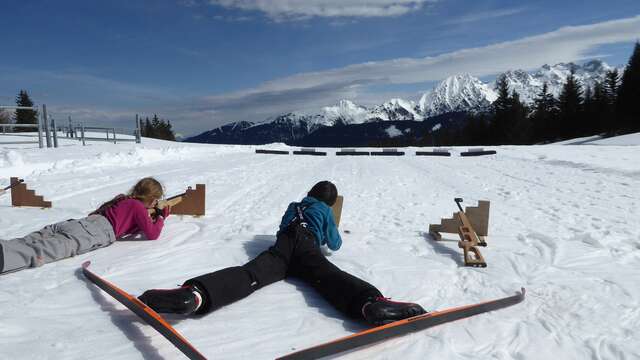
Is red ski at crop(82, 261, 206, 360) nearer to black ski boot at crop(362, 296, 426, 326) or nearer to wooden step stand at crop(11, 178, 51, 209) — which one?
black ski boot at crop(362, 296, 426, 326)

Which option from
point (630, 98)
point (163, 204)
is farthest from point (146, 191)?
point (630, 98)

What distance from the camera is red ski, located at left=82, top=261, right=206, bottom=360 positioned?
85.2 inches

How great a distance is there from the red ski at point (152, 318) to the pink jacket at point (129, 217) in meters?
1.12

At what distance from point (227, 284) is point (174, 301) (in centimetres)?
43

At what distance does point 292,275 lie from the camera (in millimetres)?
3691

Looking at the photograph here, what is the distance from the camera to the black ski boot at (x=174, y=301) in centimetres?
268

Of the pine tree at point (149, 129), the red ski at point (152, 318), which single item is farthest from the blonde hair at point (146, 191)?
the pine tree at point (149, 129)

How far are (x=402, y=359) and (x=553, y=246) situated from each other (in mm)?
3129

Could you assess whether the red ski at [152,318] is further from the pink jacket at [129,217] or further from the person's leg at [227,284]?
the pink jacket at [129,217]

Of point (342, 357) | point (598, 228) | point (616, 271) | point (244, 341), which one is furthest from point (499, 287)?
point (598, 228)

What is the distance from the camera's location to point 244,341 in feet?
8.52

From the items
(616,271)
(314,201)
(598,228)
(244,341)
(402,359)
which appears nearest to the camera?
(402,359)

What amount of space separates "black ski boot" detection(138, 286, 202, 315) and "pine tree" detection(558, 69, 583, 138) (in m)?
57.1

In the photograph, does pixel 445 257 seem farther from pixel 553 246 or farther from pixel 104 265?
pixel 104 265
